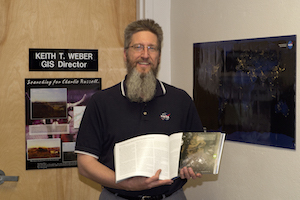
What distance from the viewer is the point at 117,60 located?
2.18 metres

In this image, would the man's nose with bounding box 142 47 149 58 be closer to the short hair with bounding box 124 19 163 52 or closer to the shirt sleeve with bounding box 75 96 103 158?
the short hair with bounding box 124 19 163 52

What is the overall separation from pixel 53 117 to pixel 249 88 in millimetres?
1221

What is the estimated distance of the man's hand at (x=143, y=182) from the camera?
1190mm

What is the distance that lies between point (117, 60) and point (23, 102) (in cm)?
66

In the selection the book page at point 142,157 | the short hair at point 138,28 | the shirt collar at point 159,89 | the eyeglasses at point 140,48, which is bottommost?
the book page at point 142,157

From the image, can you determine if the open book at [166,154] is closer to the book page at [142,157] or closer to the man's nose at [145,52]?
the book page at [142,157]

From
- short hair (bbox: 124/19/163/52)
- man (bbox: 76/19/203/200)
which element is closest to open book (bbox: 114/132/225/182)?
man (bbox: 76/19/203/200)

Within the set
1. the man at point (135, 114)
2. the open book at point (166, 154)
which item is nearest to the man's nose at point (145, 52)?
the man at point (135, 114)

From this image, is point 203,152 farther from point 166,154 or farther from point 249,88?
point 249,88

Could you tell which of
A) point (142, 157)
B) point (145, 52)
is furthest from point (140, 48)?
point (142, 157)

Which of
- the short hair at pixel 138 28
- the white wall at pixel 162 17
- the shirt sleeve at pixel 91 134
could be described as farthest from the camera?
the white wall at pixel 162 17

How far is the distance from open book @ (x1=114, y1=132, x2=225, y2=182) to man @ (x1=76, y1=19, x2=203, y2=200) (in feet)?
0.68

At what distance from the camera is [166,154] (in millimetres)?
1238

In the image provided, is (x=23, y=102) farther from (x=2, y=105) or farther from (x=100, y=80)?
(x=100, y=80)
